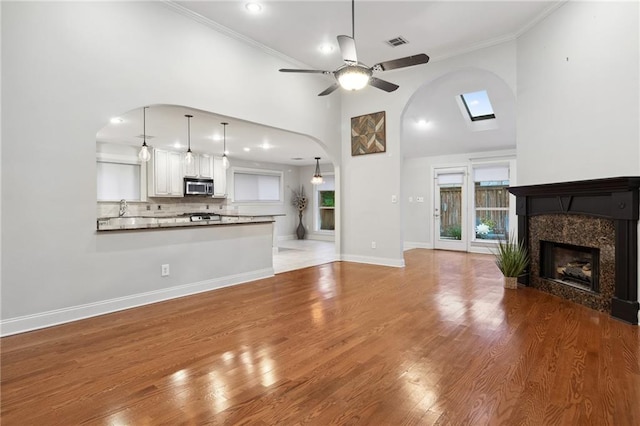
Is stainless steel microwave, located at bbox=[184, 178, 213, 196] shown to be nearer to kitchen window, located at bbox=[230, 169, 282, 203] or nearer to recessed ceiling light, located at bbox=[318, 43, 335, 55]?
kitchen window, located at bbox=[230, 169, 282, 203]

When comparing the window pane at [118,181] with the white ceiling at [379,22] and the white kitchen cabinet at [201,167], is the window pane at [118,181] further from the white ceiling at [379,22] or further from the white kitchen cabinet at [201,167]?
the white ceiling at [379,22]

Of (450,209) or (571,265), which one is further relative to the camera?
(450,209)

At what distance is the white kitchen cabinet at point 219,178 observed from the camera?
29.1 feet

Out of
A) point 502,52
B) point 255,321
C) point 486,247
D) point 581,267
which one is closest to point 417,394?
point 255,321

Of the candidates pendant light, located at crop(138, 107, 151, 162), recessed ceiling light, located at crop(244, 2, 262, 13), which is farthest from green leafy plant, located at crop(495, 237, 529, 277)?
pendant light, located at crop(138, 107, 151, 162)

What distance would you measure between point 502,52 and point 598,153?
7.10 ft

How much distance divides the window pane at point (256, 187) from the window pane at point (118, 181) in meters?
2.69

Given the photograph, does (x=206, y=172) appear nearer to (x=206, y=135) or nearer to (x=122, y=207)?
(x=206, y=135)

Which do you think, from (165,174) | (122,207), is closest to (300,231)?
(165,174)

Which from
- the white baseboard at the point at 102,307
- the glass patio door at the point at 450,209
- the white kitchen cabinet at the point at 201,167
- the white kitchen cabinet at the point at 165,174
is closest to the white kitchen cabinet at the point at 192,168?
the white kitchen cabinet at the point at 201,167

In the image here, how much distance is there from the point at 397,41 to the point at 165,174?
233 inches

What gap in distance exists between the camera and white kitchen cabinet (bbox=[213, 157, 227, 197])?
29.1ft

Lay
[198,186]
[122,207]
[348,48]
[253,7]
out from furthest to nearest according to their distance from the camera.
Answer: [198,186]
[122,207]
[253,7]
[348,48]

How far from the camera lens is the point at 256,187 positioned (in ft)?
33.7
